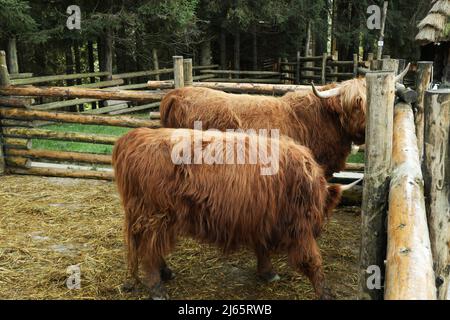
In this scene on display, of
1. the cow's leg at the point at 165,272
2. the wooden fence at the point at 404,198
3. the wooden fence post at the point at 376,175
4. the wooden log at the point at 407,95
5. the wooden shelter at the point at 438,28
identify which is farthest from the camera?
the wooden shelter at the point at 438,28

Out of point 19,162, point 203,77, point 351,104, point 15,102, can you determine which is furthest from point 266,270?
point 203,77

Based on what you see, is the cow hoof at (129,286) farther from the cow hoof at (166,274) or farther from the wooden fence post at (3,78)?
the wooden fence post at (3,78)

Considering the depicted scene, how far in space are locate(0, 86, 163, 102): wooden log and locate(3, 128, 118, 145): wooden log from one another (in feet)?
1.94

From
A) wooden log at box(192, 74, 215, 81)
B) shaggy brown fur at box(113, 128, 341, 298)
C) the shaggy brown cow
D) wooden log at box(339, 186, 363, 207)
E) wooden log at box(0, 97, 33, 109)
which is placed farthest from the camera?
wooden log at box(192, 74, 215, 81)

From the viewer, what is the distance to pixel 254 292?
384cm

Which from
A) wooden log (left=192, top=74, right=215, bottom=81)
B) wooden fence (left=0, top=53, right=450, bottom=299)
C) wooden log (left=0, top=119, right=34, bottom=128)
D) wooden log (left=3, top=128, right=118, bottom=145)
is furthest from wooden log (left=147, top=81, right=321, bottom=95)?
wooden log (left=192, top=74, right=215, bottom=81)

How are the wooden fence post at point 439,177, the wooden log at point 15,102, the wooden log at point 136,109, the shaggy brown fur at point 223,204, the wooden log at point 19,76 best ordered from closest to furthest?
the wooden fence post at point 439,177 → the shaggy brown fur at point 223,204 → the wooden log at point 15,102 → the wooden log at point 19,76 → the wooden log at point 136,109

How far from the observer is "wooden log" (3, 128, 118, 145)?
7.02 m

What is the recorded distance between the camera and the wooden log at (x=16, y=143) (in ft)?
23.8

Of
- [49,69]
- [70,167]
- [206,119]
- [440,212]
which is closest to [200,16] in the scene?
[49,69]

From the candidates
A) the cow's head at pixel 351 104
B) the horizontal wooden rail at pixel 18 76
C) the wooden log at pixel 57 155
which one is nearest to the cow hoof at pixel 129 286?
the cow's head at pixel 351 104

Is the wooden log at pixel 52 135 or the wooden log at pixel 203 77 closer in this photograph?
the wooden log at pixel 52 135

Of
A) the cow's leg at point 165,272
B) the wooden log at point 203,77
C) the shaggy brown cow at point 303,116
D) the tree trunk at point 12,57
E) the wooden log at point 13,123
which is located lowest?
the cow's leg at point 165,272

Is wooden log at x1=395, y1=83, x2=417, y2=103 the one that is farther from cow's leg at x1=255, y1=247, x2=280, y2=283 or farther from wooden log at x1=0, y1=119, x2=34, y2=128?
wooden log at x1=0, y1=119, x2=34, y2=128
